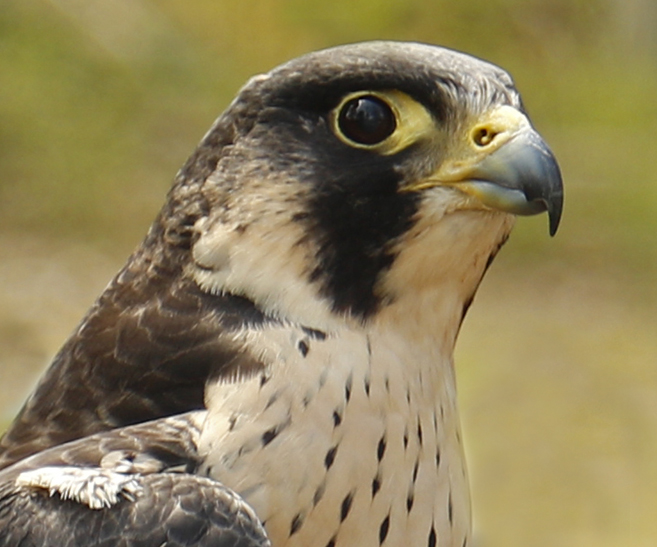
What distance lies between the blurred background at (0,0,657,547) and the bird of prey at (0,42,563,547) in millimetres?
4025

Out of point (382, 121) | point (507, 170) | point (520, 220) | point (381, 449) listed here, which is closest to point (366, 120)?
point (382, 121)

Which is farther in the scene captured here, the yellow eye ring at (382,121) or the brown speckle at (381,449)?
the yellow eye ring at (382,121)

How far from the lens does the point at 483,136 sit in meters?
2.56

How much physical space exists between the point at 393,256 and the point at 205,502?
634mm

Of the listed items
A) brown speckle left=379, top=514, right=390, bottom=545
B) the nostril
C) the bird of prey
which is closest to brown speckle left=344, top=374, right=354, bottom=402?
the bird of prey

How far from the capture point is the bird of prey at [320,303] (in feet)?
7.79

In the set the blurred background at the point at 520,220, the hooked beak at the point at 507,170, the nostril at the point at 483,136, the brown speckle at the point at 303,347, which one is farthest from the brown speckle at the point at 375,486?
the blurred background at the point at 520,220

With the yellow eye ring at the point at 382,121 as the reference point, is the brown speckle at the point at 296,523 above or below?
below

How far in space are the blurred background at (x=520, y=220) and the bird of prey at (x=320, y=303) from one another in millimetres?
4025

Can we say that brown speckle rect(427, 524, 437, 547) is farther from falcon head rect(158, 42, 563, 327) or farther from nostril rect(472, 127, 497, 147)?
nostril rect(472, 127, 497, 147)

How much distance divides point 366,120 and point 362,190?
0.44 ft

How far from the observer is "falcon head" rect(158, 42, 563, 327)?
2.53 meters

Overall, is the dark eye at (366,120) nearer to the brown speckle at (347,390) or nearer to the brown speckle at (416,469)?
the brown speckle at (347,390)

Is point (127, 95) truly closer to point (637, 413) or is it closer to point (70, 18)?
point (70, 18)
